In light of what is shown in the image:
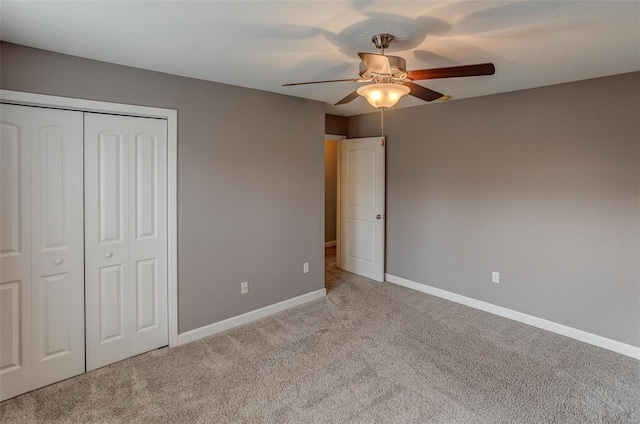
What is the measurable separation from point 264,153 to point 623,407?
3471 mm

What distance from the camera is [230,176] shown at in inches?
134

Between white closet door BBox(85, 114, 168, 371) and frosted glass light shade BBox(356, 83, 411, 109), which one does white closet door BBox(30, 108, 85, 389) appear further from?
frosted glass light shade BBox(356, 83, 411, 109)

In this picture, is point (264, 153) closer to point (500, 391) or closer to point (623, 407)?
point (500, 391)

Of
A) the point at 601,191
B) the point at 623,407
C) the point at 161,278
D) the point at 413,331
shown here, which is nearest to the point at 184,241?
the point at 161,278

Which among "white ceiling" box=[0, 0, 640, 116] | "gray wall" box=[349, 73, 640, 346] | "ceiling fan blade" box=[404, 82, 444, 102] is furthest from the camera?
"gray wall" box=[349, 73, 640, 346]

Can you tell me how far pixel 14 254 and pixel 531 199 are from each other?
4.36 m

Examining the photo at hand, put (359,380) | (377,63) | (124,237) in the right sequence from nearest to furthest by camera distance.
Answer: (377,63), (359,380), (124,237)

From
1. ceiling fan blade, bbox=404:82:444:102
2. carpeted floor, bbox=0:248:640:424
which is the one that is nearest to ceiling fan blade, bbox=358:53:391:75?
ceiling fan blade, bbox=404:82:444:102

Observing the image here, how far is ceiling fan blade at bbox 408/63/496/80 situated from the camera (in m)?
1.91

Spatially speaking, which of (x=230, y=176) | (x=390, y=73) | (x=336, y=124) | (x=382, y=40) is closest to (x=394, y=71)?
(x=390, y=73)

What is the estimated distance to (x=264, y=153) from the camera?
12.0 feet

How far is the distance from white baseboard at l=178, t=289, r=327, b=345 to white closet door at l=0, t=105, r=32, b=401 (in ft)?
3.60

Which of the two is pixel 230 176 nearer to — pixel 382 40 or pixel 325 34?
pixel 325 34

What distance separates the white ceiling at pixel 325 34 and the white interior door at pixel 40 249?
619mm
